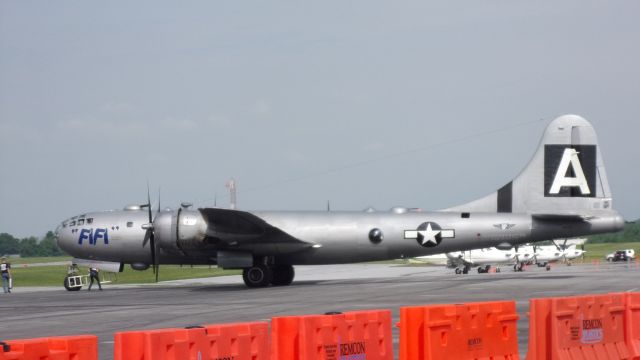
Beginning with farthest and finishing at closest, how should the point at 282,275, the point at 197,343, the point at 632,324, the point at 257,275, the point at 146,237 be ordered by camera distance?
the point at 282,275, the point at 146,237, the point at 257,275, the point at 632,324, the point at 197,343

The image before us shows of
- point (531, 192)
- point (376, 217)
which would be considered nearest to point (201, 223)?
point (376, 217)

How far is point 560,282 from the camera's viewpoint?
38.1 meters

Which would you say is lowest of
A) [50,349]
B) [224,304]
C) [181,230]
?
[224,304]

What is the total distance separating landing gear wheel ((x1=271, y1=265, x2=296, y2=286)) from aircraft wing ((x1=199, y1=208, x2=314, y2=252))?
65.8 inches

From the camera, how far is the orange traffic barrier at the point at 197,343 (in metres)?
8.69

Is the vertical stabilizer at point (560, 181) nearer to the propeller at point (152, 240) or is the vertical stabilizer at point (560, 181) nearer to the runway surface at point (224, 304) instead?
the runway surface at point (224, 304)

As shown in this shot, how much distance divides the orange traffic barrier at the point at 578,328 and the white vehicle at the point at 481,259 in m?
54.5

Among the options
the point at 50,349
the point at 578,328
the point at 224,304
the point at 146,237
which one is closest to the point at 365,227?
the point at 146,237

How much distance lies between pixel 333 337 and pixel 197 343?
2155mm

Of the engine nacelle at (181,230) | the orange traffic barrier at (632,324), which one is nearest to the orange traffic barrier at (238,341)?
the orange traffic barrier at (632,324)

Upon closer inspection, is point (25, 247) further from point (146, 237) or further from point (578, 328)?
point (578, 328)

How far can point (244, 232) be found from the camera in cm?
4028

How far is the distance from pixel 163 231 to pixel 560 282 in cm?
1692

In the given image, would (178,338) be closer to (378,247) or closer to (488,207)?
(378,247)
